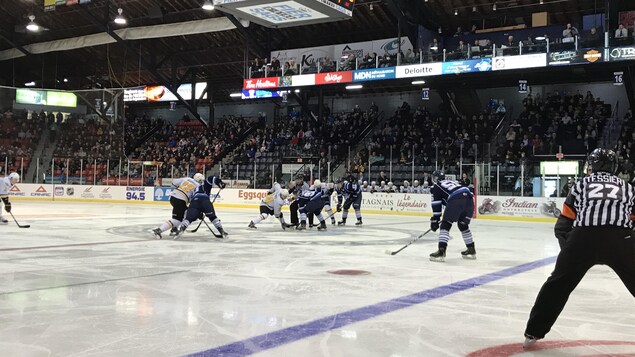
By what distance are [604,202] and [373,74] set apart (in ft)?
67.1

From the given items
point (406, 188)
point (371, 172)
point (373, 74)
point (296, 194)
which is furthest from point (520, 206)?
point (296, 194)

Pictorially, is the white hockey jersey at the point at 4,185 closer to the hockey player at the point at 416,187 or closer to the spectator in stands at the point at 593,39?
the hockey player at the point at 416,187

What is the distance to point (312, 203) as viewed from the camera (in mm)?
13938

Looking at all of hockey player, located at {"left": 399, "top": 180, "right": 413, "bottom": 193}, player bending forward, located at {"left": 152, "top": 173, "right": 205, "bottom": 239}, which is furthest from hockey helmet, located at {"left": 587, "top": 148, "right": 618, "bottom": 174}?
hockey player, located at {"left": 399, "top": 180, "right": 413, "bottom": 193}

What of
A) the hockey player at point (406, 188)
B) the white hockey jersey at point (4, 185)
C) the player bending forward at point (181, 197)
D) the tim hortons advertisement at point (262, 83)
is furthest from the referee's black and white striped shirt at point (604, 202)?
the tim hortons advertisement at point (262, 83)

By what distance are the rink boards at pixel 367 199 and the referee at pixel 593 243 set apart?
13790 millimetres

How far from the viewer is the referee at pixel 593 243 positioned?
3.44 meters

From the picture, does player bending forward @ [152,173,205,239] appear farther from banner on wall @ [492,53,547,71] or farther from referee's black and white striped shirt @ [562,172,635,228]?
banner on wall @ [492,53,547,71]

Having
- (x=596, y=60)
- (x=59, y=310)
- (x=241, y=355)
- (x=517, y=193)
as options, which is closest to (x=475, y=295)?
(x=241, y=355)

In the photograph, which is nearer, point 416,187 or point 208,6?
point 416,187

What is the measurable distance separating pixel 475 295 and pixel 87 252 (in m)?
5.64

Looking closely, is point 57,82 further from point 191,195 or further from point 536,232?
point 536,232

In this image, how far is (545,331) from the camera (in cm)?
357

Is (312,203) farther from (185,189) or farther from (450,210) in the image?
(450,210)
